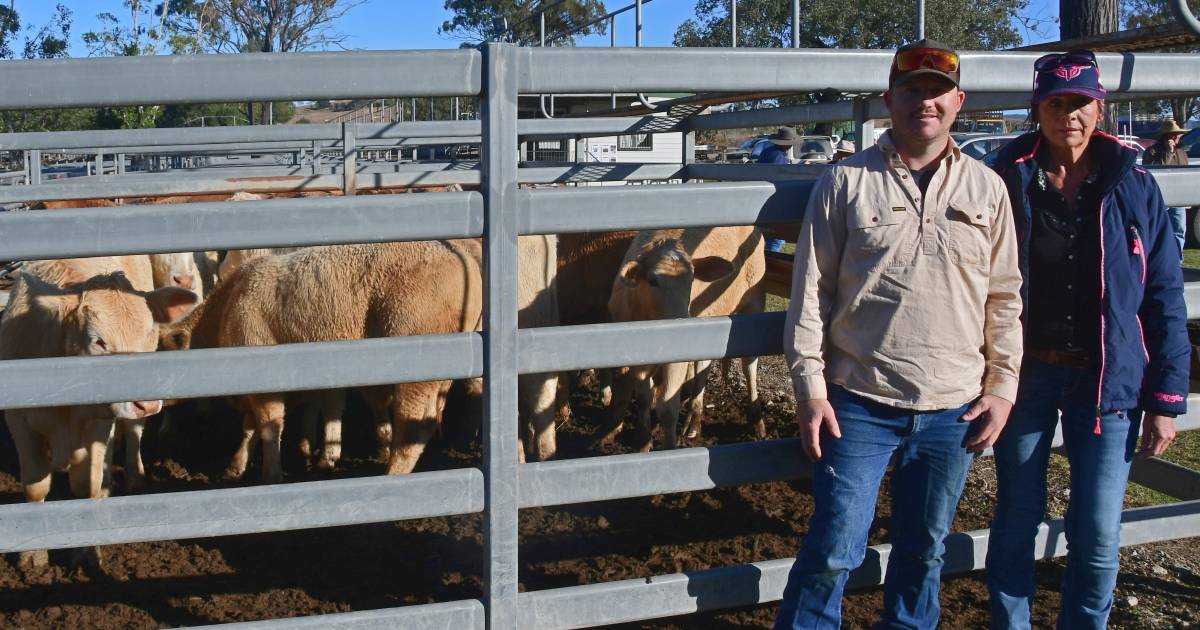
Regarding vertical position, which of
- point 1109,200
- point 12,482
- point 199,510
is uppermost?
point 1109,200

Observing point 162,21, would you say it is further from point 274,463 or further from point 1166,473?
point 1166,473

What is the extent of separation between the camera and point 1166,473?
14.3 ft

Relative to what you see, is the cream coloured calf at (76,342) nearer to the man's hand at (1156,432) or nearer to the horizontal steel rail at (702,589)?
the horizontal steel rail at (702,589)

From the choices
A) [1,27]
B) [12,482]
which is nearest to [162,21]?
[1,27]

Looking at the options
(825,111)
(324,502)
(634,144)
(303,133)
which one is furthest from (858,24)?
(324,502)

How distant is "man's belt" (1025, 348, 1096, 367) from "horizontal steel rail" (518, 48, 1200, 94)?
0.86 meters

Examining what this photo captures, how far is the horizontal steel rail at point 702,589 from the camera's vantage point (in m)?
→ 2.94

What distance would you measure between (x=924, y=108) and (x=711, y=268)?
3.47m

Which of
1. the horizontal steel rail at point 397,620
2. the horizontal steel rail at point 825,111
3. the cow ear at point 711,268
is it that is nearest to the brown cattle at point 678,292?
the cow ear at point 711,268

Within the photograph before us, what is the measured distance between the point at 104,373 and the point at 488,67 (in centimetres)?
126

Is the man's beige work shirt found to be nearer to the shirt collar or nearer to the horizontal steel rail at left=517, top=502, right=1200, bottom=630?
the shirt collar

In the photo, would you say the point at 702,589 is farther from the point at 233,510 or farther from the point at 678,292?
the point at 678,292

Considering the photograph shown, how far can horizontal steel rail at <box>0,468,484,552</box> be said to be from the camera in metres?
2.64

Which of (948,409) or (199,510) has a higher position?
(948,409)
